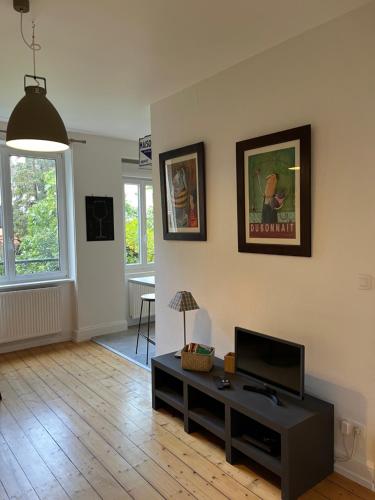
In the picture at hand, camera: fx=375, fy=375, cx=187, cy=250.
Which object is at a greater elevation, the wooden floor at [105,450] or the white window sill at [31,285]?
the white window sill at [31,285]

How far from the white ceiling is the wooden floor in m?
2.63

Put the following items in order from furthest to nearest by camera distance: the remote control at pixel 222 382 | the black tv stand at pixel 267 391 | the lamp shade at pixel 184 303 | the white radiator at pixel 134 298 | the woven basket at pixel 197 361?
the white radiator at pixel 134 298
the lamp shade at pixel 184 303
the woven basket at pixel 197 361
the remote control at pixel 222 382
the black tv stand at pixel 267 391

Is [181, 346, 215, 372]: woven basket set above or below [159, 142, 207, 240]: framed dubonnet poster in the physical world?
below

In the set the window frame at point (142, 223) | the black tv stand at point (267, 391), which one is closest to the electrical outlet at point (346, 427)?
the black tv stand at point (267, 391)

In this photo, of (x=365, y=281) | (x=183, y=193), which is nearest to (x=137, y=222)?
(x=183, y=193)

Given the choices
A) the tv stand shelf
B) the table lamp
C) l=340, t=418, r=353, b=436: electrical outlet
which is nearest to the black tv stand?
the tv stand shelf

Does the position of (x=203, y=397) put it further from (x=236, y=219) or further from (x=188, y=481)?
(x=236, y=219)

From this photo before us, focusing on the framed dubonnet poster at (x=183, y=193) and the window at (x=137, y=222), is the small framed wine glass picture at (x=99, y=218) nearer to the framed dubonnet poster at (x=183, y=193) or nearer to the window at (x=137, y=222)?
the window at (x=137, y=222)

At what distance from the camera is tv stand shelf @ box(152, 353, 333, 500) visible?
1.98m

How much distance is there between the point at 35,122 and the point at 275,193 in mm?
1478

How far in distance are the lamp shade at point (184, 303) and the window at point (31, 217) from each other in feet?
7.97

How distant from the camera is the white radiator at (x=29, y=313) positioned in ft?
14.1

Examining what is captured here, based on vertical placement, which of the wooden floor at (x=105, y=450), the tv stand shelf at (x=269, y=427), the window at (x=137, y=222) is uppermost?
the window at (x=137, y=222)

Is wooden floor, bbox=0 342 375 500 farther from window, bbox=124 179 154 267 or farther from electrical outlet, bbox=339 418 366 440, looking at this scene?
window, bbox=124 179 154 267
